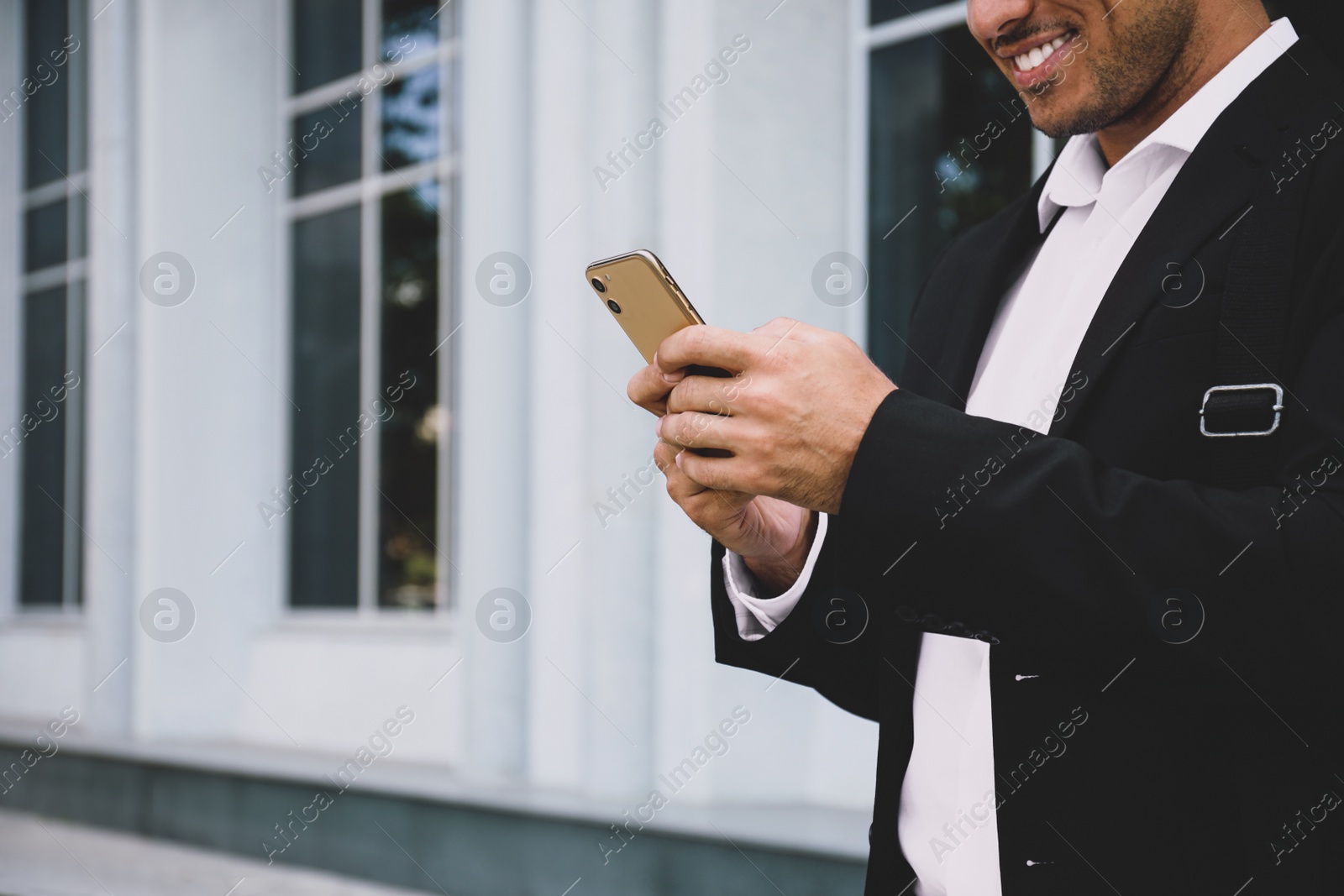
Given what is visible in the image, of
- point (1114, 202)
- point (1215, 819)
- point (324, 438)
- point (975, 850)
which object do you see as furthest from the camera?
point (324, 438)

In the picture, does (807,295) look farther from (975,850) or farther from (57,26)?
(57,26)

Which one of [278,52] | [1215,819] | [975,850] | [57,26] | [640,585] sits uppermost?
[57,26]

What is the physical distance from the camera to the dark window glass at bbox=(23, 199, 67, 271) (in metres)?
9.98

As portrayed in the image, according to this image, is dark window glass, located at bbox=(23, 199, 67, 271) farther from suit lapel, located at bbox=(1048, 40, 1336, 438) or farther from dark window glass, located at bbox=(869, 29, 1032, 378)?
suit lapel, located at bbox=(1048, 40, 1336, 438)

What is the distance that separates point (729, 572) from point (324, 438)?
20.9ft

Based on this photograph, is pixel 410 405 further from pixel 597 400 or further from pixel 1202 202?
pixel 1202 202

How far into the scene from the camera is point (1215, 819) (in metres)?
1.14

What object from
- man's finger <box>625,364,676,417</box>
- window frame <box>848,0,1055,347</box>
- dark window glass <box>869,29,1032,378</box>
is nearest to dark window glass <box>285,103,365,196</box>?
window frame <box>848,0,1055,347</box>

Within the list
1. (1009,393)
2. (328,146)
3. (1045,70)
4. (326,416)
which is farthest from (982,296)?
(328,146)

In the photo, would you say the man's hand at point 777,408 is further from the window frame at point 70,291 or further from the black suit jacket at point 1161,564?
the window frame at point 70,291

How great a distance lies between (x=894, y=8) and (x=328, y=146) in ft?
13.4

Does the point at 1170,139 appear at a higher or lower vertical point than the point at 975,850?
higher

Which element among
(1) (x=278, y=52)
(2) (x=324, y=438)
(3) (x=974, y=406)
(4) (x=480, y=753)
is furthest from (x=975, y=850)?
(1) (x=278, y=52)

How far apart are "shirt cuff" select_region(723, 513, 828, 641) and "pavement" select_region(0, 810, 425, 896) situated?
4138 millimetres
